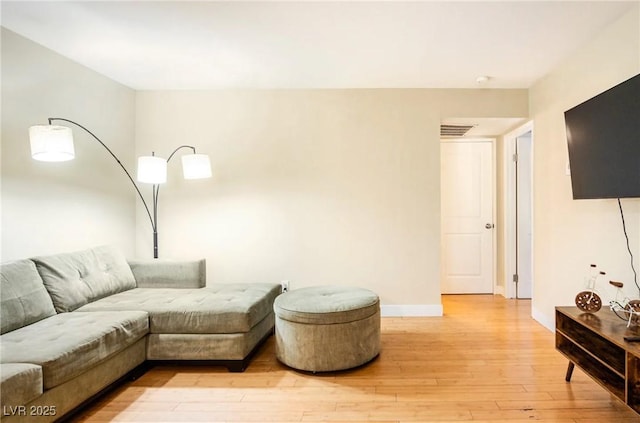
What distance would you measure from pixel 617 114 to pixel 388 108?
1.96m

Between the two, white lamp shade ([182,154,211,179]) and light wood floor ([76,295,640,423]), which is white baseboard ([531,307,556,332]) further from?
white lamp shade ([182,154,211,179])

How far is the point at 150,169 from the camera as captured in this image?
10.1 ft

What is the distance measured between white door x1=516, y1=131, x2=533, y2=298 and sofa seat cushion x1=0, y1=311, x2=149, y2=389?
413cm

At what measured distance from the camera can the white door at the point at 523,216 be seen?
13.8 feet

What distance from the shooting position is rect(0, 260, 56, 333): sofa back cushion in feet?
6.49

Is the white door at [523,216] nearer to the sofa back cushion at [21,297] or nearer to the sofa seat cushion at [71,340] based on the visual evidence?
the sofa seat cushion at [71,340]

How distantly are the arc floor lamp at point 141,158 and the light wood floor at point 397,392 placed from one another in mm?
1612

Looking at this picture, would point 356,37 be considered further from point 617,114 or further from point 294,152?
point 617,114

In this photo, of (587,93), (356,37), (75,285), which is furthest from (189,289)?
(587,93)

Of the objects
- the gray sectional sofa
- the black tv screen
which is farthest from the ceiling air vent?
the gray sectional sofa

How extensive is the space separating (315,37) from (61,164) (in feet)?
7.41

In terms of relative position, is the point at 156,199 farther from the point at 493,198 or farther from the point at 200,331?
the point at 493,198

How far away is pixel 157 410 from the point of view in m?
1.96

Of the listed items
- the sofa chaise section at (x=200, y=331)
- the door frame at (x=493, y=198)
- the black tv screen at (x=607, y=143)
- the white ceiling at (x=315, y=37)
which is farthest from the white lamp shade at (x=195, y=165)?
the door frame at (x=493, y=198)
